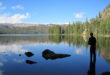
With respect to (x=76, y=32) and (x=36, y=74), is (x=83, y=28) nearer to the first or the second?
(x=76, y=32)

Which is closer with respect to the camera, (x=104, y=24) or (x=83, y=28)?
(x=104, y=24)

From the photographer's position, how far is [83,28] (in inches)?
6900

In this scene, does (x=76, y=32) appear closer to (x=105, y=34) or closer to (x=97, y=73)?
(x=105, y=34)

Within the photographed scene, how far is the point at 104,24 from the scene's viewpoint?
13800 cm

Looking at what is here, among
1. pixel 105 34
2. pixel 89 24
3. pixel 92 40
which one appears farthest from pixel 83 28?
pixel 92 40

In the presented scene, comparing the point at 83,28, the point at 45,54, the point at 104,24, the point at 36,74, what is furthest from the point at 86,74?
the point at 83,28

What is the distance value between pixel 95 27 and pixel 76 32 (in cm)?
3638

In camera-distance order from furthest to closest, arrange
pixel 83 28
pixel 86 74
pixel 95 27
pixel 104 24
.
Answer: pixel 83 28 → pixel 95 27 → pixel 104 24 → pixel 86 74

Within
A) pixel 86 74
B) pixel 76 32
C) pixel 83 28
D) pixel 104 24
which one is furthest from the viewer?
pixel 76 32

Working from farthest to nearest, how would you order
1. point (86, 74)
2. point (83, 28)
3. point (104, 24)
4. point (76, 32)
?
1. point (76, 32)
2. point (83, 28)
3. point (104, 24)
4. point (86, 74)

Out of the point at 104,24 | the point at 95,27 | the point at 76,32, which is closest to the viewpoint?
the point at 104,24

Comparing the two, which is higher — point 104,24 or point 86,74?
point 104,24

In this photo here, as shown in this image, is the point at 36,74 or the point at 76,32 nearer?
the point at 36,74

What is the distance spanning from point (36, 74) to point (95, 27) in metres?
147
